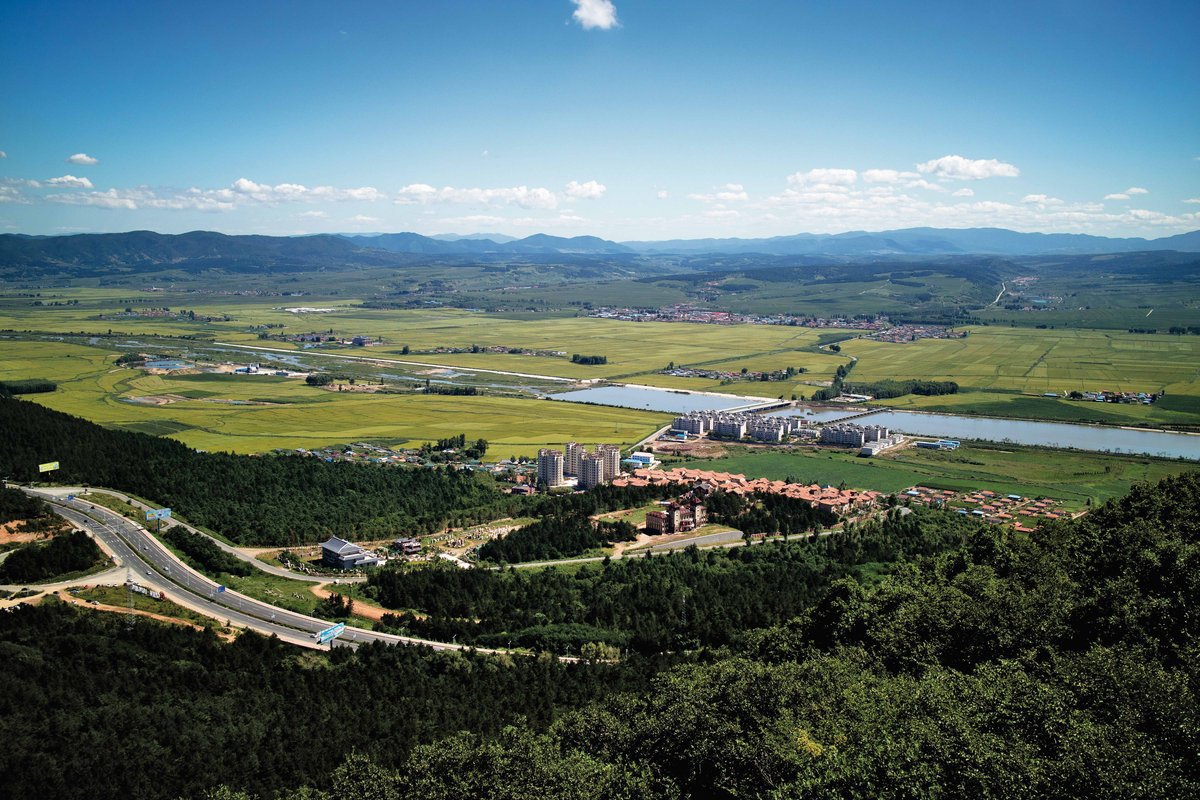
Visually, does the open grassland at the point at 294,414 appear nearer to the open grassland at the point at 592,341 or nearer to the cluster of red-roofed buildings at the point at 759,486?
the cluster of red-roofed buildings at the point at 759,486

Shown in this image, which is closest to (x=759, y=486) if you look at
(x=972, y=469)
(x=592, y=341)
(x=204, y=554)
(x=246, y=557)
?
(x=972, y=469)

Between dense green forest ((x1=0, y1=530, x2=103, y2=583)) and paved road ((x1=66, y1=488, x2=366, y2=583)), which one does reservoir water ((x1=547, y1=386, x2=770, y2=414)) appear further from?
dense green forest ((x1=0, y1=530, x2=103, y2=583))

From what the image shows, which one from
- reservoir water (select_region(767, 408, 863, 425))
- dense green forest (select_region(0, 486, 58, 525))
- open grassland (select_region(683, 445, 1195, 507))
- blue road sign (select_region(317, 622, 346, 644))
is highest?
dense green forest (select_region(0, 486, 58, 525))

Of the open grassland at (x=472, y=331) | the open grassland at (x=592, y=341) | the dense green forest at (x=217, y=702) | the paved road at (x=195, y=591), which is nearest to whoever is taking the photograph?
the dense green forest at (x=217, y=702)

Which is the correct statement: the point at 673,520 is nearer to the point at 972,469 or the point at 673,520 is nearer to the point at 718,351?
the point at 972,469

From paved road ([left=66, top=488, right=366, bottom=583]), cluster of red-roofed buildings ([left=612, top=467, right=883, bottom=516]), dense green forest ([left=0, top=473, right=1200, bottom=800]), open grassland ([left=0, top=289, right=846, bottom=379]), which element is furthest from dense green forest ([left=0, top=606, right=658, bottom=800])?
open grassland ([left=0, top=289, right=846, bottom=379])

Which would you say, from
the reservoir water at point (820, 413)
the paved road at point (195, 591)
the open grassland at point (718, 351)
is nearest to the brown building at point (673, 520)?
the paved road at point (195, 591)

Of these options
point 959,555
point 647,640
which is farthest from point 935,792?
point 959,555
